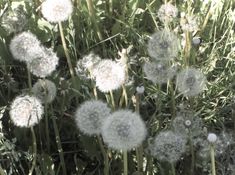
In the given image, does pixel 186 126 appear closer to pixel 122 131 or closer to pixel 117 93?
pixel 122 131

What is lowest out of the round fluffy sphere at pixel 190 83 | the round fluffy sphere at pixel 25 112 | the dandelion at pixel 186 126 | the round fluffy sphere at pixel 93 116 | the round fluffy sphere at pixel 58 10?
the dandelion at pixel 186 126

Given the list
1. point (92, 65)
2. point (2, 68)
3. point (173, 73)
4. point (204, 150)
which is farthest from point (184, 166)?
point (2, 68)

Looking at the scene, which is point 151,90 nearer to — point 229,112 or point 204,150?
point 229,112

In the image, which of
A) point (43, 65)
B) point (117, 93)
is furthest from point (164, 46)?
point (43, 65)

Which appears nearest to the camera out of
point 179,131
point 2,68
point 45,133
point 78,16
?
point 179,131

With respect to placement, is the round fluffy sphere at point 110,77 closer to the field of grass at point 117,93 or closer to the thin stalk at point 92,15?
the field of grass at point 117,93

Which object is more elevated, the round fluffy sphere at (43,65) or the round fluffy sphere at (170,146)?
the round fluffy sphere at (43,65)

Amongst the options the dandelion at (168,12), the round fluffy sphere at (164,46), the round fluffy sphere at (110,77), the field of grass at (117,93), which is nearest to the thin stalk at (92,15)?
the field of grass at (117,93)
